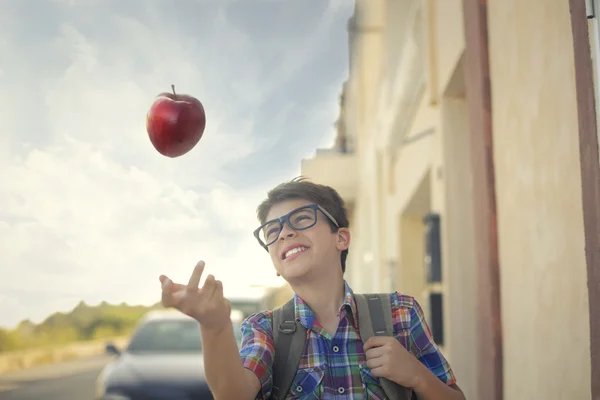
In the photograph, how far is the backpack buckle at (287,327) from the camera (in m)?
1.62

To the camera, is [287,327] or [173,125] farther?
[287,327]

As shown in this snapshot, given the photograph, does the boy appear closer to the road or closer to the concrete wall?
the concrete wall

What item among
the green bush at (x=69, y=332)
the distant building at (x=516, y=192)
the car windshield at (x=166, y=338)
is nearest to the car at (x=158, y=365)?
the car windshield at (x=166, y=338)

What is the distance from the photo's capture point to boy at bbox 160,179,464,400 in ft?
4.70

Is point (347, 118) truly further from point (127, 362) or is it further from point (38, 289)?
point (38, 289)

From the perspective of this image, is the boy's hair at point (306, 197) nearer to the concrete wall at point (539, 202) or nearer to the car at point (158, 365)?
the concrete wall at point (539, 202)

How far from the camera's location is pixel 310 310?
1.65 metres

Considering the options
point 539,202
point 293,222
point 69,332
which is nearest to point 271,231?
point 293,222

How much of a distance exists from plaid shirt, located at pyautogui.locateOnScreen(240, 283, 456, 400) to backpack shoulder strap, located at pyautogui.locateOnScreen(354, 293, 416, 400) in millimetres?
20

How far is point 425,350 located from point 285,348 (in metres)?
0.36

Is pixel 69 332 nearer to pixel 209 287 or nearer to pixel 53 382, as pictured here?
pixel 53 382

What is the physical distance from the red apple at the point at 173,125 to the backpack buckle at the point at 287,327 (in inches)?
18.9

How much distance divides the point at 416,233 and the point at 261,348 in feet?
24.5

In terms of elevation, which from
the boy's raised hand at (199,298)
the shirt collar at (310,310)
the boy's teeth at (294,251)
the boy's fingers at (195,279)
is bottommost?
the shirt collar at (310,310)
